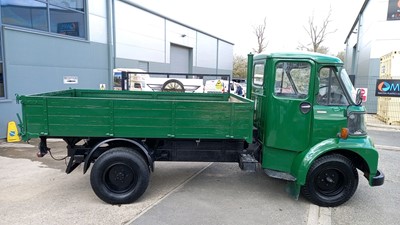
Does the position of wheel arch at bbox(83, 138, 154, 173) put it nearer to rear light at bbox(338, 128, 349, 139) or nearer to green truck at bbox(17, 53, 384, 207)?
green truck at bbox(17, 53, 384, 207)

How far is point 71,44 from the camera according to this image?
1105cm

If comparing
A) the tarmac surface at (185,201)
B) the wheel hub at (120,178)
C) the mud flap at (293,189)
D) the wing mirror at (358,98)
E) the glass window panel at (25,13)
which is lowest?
the tarmac surface at (185,201)

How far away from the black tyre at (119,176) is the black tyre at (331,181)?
8.12 ft

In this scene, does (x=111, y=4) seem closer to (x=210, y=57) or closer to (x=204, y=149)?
(x=204, y=149)

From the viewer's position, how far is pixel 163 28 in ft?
64.8

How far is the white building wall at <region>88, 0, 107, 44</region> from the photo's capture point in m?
12.1

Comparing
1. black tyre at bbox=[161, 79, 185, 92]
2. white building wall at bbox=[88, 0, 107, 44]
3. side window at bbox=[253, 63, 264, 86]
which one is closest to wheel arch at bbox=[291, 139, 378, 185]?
side window at bbox=[253, 63, 264, 86]

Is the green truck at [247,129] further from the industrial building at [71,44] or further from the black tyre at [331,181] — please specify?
the industrial building at [71,44]

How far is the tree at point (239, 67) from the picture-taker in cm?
4569

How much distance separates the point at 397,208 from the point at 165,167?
4088 mm

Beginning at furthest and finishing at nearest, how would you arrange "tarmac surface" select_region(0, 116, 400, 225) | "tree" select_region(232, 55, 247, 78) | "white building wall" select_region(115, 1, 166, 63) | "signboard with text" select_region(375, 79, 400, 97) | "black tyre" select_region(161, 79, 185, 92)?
"tree" select_region(232, 55, 247, 78) → "white building wall" select_region(115, 1, 166, 63) → "signboard with text" select_region(375, 79, 400, 97) → "black tyre" select_region(161, 79, 185, 92) → "tarmac surface" select_region(0, 116, 400, 225)

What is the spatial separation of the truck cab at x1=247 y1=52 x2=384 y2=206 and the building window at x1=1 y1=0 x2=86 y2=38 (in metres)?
8.05

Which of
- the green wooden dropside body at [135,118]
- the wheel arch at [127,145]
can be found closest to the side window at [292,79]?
the green wooden dropside body at [135,118]

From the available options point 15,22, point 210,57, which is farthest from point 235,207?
point 210,57
